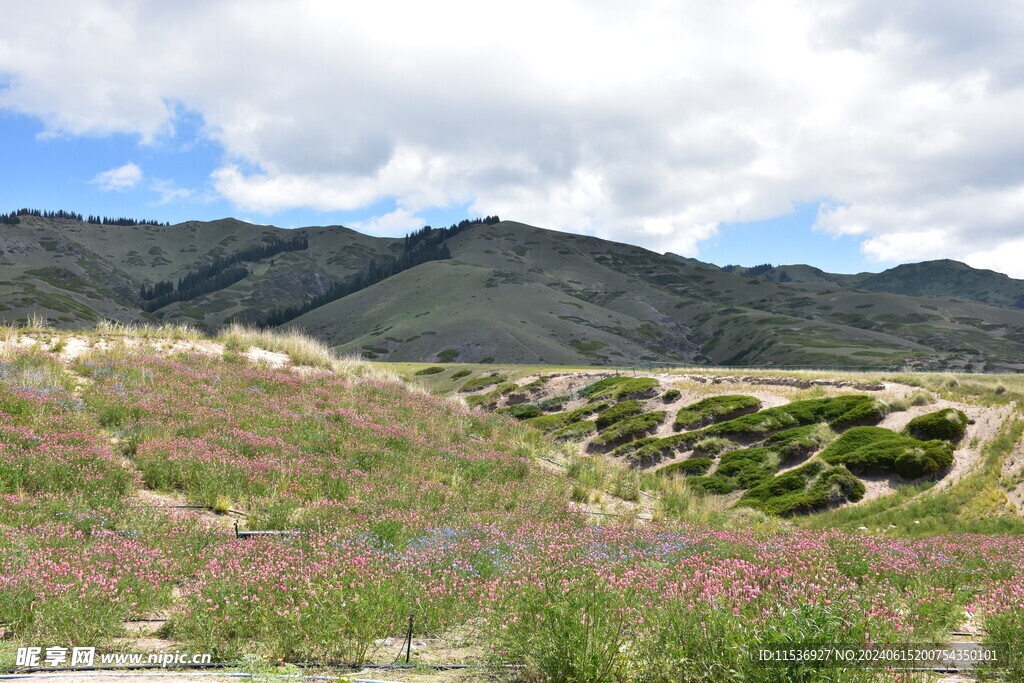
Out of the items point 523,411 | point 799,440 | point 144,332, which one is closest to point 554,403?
point 523,411

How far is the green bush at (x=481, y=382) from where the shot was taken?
54.7 metres

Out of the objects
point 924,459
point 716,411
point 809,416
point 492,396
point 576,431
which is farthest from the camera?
point 492,396

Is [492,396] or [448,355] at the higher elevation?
[448,355]

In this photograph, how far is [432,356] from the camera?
376ft

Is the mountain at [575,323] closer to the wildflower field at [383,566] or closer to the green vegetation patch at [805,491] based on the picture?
the green vegetation patch at [805,491]

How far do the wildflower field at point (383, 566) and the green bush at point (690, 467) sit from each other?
13242mm

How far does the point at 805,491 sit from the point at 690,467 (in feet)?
20.1

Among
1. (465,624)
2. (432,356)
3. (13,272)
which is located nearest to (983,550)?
(465,624)

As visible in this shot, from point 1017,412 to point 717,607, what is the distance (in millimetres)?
25265

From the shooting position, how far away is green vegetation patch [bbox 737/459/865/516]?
69.7 feet

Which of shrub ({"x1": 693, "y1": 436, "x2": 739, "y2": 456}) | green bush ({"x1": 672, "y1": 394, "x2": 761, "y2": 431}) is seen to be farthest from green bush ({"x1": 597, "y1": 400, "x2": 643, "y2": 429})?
shrub ({"x1": 693, "y1": 436, "x2": 739, "y2": 456})


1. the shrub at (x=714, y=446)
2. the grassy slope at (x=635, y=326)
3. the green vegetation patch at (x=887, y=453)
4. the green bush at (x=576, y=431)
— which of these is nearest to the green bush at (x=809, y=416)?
the shrub at (x=714, y=446)

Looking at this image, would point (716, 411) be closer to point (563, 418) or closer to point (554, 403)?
point (563, 418)

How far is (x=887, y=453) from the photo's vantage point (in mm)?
22766
